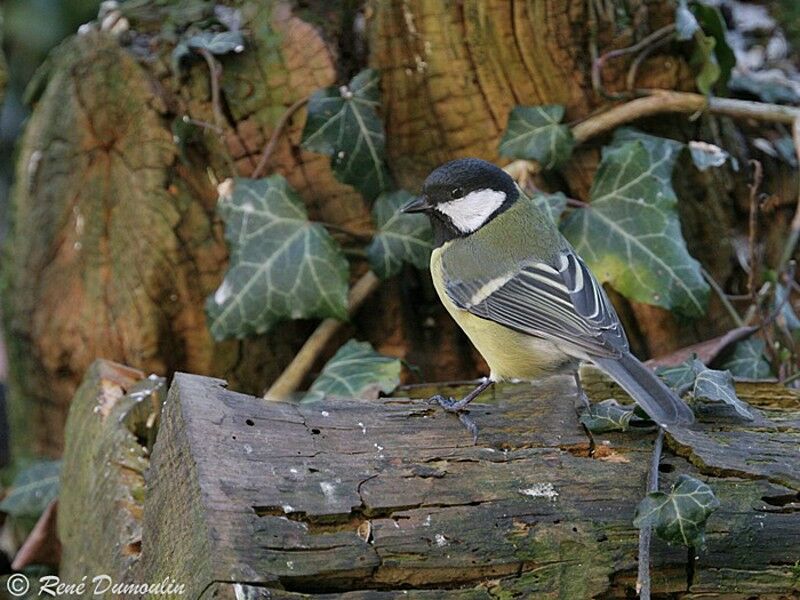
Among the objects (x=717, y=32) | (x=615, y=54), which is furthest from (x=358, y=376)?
(x=717, y=32)

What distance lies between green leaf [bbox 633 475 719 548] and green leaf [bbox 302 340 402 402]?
40.9 inches

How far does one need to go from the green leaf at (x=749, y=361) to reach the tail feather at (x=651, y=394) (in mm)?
903

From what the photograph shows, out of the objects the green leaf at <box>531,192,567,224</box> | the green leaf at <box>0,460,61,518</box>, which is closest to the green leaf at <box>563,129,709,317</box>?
the green leaf at <box>531,192,567,224</box>

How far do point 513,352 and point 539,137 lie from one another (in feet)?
2.97

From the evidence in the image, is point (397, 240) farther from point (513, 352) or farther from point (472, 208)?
point (513, 352)

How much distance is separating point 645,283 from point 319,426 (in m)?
1.30

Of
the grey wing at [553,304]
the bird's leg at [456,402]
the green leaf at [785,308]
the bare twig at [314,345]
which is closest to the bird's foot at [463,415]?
the bird's leg at [456,402]

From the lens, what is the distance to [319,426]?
1.75 metres

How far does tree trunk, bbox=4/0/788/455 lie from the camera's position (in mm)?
2988

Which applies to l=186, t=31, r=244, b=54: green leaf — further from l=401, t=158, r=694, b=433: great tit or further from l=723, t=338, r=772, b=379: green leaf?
l=723, t=338, r=772, b=379: green leaf

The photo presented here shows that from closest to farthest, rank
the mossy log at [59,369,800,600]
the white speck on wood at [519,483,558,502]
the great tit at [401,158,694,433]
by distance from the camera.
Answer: the mossy log at [59,369,800,600] → the white speck on wood at [519,483,558,502] → the great tit at [401,158,694,433]

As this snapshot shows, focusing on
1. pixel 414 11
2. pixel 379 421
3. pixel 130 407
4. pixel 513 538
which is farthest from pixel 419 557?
pixel 414 11

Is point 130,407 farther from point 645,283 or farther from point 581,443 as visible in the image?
point 645,283

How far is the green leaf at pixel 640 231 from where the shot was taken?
2.71 metres
